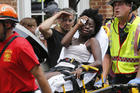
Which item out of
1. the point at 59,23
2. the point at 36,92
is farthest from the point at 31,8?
the point at 36,92

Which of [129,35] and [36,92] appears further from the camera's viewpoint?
[129,35]

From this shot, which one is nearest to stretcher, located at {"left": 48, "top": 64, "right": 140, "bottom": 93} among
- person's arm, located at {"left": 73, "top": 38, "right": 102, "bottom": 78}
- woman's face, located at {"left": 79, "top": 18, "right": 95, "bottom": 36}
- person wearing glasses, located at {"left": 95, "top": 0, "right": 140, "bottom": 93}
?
person's arm, located at {"left": 73, "top": 38, "right": 102, "bottom": 78}

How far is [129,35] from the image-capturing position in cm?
484

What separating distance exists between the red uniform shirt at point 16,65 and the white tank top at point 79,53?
4.90 feet

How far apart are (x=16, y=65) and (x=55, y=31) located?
2.24 m

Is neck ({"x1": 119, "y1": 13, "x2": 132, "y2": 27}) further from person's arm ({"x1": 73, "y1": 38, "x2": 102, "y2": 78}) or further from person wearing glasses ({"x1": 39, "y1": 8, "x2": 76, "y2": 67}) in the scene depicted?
person wearing glasses ({"x1": 39, "y1": 8, "x2": 76, "y2": 67})

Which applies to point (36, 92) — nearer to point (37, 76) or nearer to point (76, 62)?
point (37, 76)

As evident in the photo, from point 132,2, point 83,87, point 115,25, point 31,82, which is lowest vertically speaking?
point 83,87

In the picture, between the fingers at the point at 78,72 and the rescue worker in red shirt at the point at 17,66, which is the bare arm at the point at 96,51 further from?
the rescue worker in red shirt at the point at 17,66

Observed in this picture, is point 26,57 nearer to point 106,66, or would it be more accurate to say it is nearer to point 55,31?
point 106,66

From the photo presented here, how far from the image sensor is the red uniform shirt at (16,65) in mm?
3605

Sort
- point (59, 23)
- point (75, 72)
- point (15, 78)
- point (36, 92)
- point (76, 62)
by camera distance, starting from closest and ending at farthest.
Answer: point (15, 78)
point (36, 92)
point (75, 72)
point (76, 62)
point (59, 23)

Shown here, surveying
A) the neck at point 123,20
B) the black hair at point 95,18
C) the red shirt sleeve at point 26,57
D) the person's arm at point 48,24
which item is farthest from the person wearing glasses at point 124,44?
the red shirt sleeve at point 26,57

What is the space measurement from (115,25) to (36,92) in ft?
5.52
